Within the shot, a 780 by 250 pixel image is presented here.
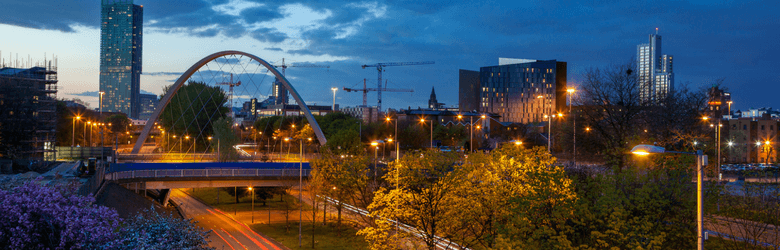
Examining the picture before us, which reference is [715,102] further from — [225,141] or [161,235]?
[225,141]

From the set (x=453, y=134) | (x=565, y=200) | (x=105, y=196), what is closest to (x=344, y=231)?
(x=105, y=196)

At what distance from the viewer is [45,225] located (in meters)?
14.6

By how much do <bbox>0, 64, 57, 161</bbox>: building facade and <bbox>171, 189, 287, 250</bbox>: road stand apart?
18978 mm

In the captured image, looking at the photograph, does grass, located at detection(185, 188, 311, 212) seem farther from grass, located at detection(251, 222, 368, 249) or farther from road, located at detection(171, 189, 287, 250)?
grass, located at detection(251, 222, 368, 249)

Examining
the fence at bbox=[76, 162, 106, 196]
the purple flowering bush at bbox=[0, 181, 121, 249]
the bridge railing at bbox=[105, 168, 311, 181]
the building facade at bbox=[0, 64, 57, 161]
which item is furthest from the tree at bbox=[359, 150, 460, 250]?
the building facade at bbox=[0, 64, 57, 161]

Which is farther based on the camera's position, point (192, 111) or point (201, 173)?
point (192, 111)

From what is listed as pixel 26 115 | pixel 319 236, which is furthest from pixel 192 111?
pixel 319 236

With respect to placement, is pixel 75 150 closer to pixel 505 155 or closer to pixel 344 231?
pixel 344 231

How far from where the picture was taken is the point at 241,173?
174 ft

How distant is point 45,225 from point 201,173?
1485 inches

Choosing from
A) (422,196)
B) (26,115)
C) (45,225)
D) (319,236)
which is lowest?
(319,236)

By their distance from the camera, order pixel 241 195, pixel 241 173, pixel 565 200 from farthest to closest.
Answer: pixel 241 195, pixel 241 173, pixel 565 200

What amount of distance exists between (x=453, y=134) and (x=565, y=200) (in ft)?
308

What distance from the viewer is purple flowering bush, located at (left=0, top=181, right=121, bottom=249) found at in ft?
46.1
